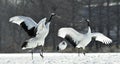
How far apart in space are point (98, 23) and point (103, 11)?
2.16 m

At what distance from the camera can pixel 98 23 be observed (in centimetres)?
4809

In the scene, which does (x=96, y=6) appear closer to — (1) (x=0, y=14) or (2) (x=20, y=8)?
(2) (x=20, y=8)

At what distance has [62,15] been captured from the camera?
43.8m

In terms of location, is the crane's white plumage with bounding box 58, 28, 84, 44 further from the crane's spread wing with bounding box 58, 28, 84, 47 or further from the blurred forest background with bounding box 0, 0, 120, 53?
the blurred forest background with bounding box 0, 0, 120, 53

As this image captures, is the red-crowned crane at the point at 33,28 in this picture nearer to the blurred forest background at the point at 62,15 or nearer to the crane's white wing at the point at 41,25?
the crane's white wing at the point at 41,25

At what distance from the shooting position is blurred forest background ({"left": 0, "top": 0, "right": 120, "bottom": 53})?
43.3 metres

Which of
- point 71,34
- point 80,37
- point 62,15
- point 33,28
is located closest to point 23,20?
point 33,28

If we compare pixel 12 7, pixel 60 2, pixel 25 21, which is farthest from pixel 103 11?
pixel 25 21

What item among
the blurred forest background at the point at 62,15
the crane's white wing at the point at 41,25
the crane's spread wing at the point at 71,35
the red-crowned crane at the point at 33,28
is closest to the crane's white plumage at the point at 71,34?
the crane's spread wing at the point at 71,35

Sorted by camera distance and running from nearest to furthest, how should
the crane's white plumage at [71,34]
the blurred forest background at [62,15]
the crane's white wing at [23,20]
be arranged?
the crane's white wing at [23,20] < the crane's white plumage at [71,34] < the blurred forest background at [62,15]

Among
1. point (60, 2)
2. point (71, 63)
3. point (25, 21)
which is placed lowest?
point (71, 63)

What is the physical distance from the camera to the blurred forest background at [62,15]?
43.3m

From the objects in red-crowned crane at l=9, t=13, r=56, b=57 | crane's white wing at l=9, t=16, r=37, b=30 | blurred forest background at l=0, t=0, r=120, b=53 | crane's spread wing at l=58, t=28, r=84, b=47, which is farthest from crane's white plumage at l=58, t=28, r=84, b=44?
blurred forest background at l=0, t=0, r=120, b=53

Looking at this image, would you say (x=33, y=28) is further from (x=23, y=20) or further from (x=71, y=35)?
(x=71, y=35)
